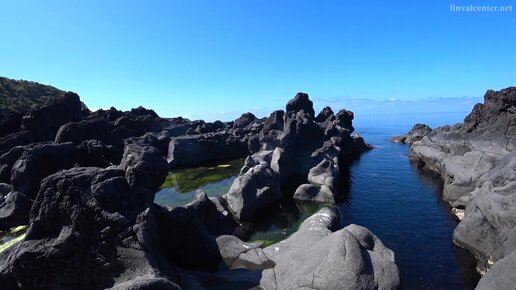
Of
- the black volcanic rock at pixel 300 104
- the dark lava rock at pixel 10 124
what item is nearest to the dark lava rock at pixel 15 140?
the dark lava rock at pixel 10 124

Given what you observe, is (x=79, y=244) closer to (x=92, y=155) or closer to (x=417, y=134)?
(x=92, y=155)

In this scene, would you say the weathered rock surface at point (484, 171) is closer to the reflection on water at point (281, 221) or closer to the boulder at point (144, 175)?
the reflection on water at point (281, 221)

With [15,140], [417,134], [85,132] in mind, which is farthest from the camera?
[417,134]

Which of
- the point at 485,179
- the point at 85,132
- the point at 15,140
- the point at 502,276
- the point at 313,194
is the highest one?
the point at 85,132

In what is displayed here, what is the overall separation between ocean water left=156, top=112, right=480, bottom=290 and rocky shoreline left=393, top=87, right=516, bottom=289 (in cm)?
172

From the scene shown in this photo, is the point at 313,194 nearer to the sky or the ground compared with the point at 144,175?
nearer to the ground

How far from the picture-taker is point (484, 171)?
1486 inches

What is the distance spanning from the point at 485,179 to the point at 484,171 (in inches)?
183

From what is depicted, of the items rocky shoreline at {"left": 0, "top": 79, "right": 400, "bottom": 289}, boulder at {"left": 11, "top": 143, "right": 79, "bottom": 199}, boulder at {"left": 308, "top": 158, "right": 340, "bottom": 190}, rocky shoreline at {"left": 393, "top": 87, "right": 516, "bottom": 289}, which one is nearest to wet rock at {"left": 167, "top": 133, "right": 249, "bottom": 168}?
boulder at {"left": 11, "top": 143, "right": 79, "bottom": 199}

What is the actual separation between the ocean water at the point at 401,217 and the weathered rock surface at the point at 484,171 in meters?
1.75

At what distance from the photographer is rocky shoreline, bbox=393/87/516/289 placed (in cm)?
2336

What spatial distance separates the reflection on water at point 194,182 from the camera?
44.9 meters

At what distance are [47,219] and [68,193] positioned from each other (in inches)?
62.2

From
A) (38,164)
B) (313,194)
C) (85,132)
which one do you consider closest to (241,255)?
(313,194)
